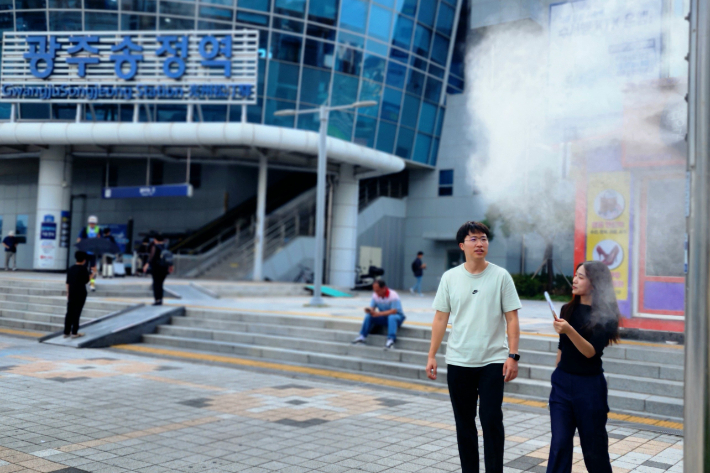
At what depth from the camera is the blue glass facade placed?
23.3 meters

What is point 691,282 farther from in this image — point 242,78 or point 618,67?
point 242,78

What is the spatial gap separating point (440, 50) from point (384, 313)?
2161 cm

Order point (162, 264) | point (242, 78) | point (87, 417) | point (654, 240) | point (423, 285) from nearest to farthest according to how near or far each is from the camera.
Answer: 1. point (87, 417)
2. point (654, 240)
3. point (162, 264)
4. point (242, 78)
5. point (423, 285)

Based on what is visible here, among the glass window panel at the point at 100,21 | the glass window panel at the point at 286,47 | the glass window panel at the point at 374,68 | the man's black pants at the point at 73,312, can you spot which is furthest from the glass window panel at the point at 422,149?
the man's black pants at the point at 73,312

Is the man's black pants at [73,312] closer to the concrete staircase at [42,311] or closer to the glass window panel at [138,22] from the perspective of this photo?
the concrete staircase at [42,311]

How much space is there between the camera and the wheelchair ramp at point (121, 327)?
1133cm

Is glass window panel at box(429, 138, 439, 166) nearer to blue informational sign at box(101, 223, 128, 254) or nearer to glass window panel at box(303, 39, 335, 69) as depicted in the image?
glass window panel at box(303, 39, 335, 69)

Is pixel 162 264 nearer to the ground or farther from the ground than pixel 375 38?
nearer to the ground

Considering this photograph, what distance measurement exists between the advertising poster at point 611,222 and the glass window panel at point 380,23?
18.2 meters

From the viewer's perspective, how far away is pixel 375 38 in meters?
25.7

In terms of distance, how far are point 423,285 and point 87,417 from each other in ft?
85.6

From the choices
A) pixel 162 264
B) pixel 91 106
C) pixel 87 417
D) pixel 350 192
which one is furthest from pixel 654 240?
pixel 91 106

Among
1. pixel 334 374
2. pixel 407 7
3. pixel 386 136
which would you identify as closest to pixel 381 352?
pixel 334 374

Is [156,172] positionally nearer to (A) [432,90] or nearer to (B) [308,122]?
(B) [308,122]
